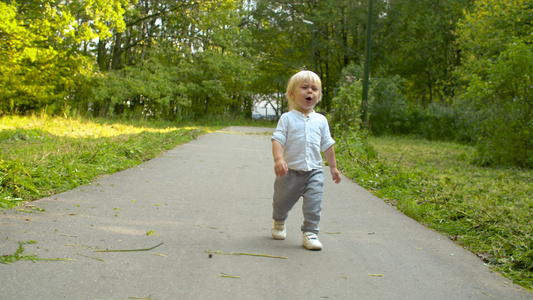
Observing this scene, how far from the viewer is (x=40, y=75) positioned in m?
20.4

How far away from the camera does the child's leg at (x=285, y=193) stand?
4637 mm

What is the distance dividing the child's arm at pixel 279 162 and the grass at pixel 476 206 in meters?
1.88

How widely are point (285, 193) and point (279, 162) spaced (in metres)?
0.41

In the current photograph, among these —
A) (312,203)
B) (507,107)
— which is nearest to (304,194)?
(312,203)

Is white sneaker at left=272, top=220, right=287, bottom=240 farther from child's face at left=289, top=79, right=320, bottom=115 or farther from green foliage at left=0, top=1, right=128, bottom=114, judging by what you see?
green foliage at left=0, top=1, right=128, bottom=114

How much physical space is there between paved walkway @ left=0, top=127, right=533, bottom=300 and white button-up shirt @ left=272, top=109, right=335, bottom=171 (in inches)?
28.5

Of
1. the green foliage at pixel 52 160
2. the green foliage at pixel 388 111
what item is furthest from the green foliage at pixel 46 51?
the green foliage at pixel 388 111

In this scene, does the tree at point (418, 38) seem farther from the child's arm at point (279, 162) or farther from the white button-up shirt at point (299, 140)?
the child's arm at point (279, 162)

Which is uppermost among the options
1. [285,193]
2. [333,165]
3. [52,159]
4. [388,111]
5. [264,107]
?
[388,111]

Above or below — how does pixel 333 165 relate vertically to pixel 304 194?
above

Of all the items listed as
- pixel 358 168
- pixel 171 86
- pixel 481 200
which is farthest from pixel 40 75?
pixel 481 200

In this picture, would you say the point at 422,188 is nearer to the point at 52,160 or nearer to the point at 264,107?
the point at 52,160

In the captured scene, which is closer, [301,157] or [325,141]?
[301,157]

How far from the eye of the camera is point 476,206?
636 centimetres
